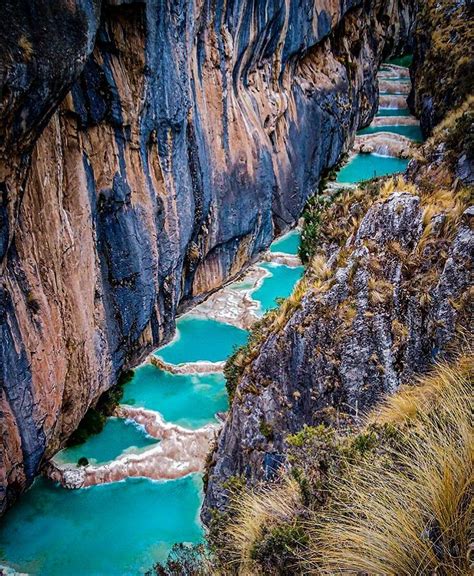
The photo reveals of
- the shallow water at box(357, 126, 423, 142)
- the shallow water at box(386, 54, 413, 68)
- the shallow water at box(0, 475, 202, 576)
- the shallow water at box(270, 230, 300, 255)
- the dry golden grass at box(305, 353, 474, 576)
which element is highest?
the shallow water at box(386, 54, 413, 68)

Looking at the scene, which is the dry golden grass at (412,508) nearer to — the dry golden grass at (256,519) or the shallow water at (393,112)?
the dry golden grass at (256,519)

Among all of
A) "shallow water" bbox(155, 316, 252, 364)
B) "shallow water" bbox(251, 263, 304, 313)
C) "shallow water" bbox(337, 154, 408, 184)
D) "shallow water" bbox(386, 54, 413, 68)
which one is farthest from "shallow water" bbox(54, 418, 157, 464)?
"shallow water" bbox(386, 54, 413, 68)

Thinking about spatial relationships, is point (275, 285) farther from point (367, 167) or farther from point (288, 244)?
point (367, 167)

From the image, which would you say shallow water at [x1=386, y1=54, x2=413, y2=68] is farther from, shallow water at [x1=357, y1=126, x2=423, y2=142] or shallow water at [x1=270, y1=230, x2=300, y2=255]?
shallow water at [x1=270, y1=230, x2=300, y2=255]

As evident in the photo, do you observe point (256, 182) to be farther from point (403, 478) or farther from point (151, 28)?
point (403, 478)

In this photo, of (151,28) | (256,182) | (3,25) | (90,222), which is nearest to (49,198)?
(90,222)

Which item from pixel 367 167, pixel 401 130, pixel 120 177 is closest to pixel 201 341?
pixel 120 177
